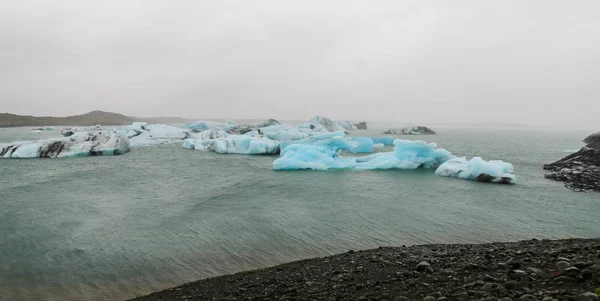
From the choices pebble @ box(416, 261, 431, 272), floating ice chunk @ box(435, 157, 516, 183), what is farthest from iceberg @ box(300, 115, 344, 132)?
pebble @ box(416, 261, 431, 272)

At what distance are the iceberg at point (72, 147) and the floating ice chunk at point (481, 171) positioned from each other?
22575 millimetres

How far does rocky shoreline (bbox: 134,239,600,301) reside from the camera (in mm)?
3875

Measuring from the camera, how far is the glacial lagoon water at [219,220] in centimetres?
667

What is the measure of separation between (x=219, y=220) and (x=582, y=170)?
17894 mm

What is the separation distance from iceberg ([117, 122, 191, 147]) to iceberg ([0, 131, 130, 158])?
707 cm

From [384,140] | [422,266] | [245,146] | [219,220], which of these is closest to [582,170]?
[422,266]

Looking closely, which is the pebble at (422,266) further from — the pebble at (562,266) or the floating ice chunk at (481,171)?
the floating ice chunk at (481,171)

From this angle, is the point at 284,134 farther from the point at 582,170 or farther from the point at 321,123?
the point at 582,170

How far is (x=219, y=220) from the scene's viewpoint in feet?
32.7

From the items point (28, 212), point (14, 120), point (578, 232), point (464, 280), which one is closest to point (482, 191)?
point (578, 232)

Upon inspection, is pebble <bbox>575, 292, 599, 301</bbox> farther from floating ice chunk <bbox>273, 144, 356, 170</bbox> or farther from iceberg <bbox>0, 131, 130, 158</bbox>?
iceberg <bbox>0, 131, 130, 158</bbox>

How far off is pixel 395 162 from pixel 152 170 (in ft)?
45.5

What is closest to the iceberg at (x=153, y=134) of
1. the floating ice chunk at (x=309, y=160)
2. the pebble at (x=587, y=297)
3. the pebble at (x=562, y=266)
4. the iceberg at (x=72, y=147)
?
the iceberg at (x=72, y=147)

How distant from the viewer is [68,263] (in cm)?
700
